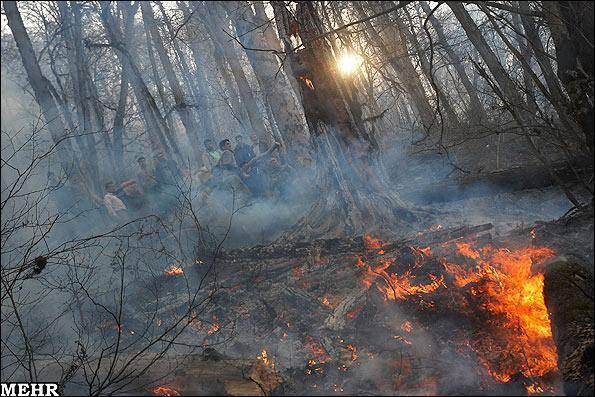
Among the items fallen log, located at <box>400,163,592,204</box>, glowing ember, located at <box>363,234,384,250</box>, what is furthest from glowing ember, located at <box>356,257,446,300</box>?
fallen log, located at <box>400,163,592,204</box>

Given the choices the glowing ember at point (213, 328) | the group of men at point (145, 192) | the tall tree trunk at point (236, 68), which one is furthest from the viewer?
the tall tree trunk at point (236, 68)

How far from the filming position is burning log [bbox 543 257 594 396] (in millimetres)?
2658

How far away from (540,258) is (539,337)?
3.15 ft

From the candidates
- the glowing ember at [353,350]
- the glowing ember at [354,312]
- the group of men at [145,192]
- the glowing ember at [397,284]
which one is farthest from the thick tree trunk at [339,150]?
the group of men at [145,192]

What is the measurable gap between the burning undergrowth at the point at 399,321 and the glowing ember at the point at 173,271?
1.69 m

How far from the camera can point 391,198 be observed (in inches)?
267

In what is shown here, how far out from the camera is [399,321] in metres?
4.26

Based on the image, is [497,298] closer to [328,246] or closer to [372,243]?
[372,243]

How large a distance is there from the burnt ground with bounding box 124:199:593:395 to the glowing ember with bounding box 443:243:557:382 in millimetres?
46

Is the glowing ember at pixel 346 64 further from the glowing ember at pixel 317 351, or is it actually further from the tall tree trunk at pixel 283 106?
the glowing ember at pixel 317 351

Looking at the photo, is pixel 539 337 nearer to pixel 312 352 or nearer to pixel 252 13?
pixel 312 352

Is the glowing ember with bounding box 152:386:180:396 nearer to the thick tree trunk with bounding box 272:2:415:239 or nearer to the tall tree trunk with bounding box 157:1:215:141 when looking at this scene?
the thick tree trunk with bounding box 272:2:415:239

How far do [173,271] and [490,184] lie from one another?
225 inches

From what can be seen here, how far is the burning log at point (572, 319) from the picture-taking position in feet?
8.72
